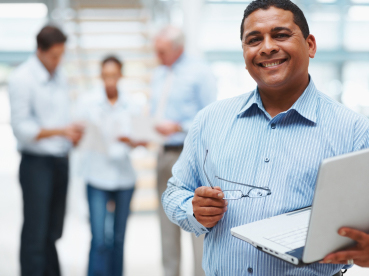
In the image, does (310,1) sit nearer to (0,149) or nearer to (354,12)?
(354,12)

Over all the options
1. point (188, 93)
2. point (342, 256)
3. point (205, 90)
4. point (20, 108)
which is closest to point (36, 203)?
point (20, 108)

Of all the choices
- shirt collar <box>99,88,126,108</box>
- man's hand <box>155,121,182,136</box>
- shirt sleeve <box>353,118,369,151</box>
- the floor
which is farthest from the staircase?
shirt sleeve <box>353,118,369,151</box>

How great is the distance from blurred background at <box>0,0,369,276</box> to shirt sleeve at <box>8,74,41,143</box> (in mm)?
1244

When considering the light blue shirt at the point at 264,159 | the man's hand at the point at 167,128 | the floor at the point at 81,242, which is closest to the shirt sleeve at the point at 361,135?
the light blue shirt at the point at 264,159

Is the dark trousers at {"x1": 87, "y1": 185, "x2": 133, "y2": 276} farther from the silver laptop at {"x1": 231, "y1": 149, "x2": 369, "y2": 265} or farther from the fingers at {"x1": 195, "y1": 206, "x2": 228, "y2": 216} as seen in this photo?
the silver laptop at {"x1": 231, "y1": 149, "x2": 369, "y2": 265}

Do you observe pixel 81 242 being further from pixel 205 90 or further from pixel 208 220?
pixel 208 220

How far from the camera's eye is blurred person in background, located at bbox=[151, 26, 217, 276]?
285 centimetres

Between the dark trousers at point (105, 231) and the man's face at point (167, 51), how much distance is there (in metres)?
0.95

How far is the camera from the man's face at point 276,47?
4.06ft

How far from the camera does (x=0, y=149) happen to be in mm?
6625

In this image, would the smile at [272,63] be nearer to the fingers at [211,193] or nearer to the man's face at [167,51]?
the fingers at [211,193]

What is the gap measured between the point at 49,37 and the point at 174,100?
925mm

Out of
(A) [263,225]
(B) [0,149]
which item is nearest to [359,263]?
(A) [263,225]

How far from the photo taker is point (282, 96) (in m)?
1.33
